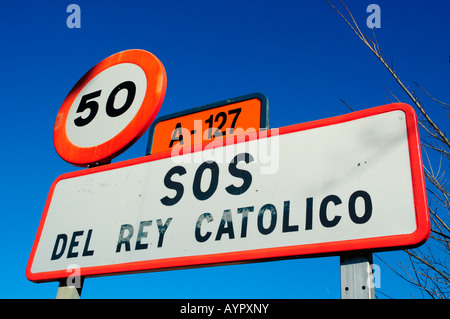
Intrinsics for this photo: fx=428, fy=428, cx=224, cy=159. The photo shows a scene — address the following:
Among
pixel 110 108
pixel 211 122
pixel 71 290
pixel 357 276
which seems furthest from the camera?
pixel 211 122

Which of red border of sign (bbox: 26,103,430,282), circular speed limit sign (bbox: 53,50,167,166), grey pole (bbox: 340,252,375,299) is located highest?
circular speed limit sign (bbox: 53,50,167,166)

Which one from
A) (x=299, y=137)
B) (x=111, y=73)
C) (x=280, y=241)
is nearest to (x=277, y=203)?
(x=280, y=241)

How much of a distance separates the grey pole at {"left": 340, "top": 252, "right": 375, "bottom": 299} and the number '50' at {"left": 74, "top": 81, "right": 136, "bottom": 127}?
131 centimetres

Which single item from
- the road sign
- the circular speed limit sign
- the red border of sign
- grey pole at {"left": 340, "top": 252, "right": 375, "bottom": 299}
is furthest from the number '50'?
grey pole at {"left": 340, "top": 252, "right": 375, "bottom": 299}

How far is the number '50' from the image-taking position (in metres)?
2.08

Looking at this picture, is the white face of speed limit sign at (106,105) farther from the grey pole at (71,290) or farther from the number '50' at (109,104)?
the grey pole at (71,290)

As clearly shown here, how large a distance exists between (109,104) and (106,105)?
0.02 metres

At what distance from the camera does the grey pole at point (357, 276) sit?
3.71 ft

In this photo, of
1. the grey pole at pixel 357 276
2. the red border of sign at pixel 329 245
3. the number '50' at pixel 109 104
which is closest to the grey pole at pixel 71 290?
the red border of sign at pixel 329 245

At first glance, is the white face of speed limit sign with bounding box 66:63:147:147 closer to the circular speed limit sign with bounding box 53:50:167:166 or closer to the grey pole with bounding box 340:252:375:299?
the circular speed limit sign with bounding box 53:50:167:166

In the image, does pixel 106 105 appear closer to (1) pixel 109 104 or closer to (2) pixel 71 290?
(1) pixel 109 104

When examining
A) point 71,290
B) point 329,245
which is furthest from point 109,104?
point 329,245

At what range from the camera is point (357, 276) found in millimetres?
1162
